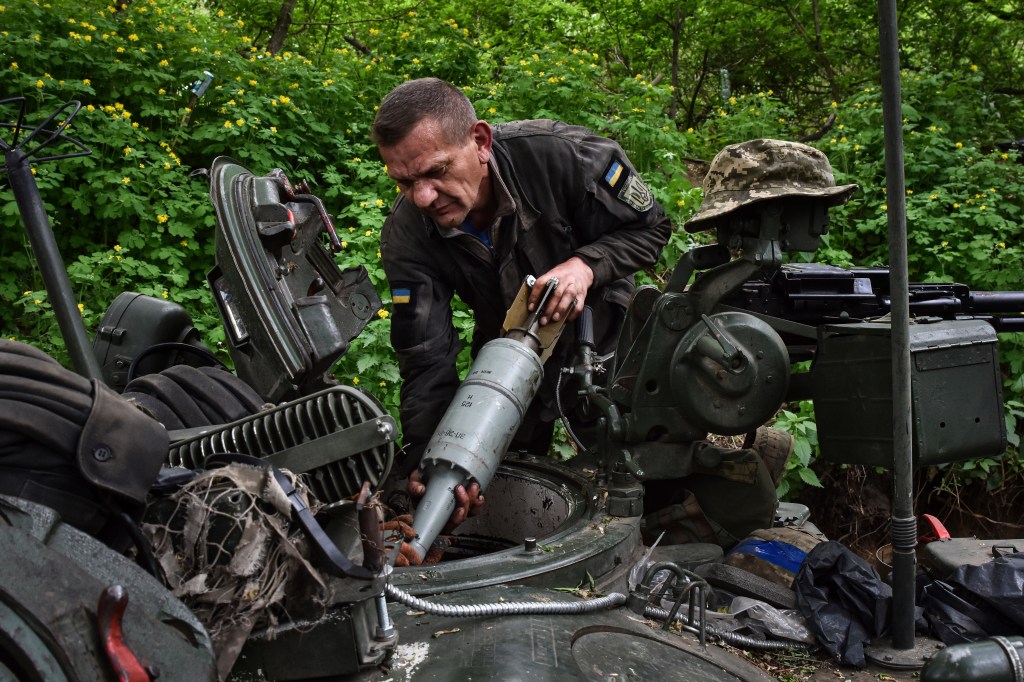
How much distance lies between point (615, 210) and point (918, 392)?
1361mm

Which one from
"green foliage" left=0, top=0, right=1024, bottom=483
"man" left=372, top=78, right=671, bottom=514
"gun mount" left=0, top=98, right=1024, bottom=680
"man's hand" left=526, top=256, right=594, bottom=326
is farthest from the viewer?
"green foliage" left=0, top=0, right=1024, bottom=483

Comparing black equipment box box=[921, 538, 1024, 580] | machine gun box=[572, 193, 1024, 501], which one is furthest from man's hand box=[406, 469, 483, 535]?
black equipment box box=[921, 538, 1024, 580]

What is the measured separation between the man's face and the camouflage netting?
5.62 ft

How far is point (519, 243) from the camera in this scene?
3275 millimetres

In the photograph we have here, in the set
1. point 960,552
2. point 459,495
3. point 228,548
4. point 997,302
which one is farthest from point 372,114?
point 228,548

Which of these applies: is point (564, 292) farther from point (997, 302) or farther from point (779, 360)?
point (997, 302)

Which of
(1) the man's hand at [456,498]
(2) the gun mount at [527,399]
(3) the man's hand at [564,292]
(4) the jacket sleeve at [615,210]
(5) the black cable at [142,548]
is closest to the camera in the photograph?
(5) the black cable at [142,548]

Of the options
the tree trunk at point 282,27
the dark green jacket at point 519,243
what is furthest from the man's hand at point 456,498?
the tree trunk at point 282,27

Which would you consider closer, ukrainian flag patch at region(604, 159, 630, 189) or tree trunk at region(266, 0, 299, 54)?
ukrainian flag patch at region(604, 159, 630, 189)

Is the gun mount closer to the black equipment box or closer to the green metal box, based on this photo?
the green metal box

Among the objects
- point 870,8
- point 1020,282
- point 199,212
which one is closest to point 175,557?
point 199,212

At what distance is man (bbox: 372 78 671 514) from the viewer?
3189 millimetres

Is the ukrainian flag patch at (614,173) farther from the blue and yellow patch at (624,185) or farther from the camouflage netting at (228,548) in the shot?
the camouflage netting at (228,548)

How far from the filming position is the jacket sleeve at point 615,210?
10.8ft
